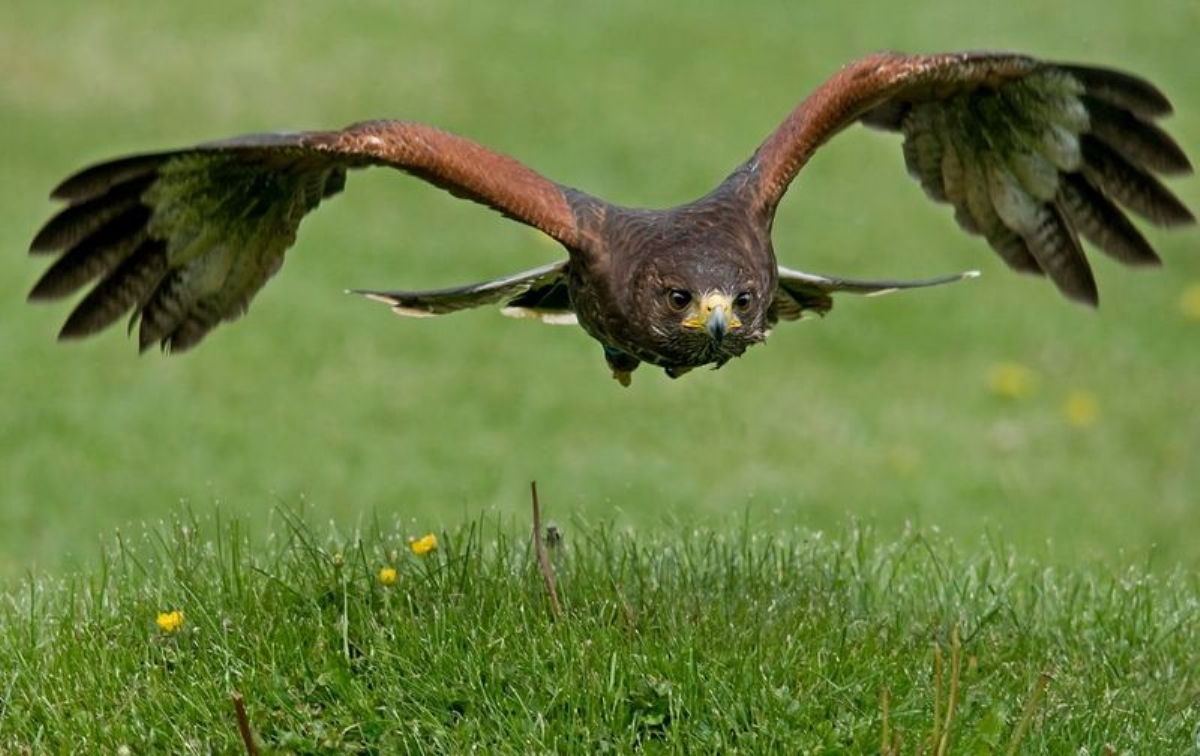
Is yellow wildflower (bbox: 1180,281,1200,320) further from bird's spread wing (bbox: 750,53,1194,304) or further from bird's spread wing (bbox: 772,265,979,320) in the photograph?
bird's spread wing (bbox: 772,265,979,320)

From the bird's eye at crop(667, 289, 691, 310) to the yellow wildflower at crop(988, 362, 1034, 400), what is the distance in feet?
21.7

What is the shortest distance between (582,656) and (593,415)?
677 centimetres

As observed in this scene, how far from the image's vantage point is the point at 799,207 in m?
15.3

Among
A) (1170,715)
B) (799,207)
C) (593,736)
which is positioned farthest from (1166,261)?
(593,736)

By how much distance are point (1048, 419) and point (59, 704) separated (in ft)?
26.7

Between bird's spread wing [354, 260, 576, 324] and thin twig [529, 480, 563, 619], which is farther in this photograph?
bird's spread wing [354, 260, 576, 324]

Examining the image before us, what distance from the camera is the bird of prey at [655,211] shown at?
609 cm

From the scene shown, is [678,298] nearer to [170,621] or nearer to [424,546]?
[424,546]

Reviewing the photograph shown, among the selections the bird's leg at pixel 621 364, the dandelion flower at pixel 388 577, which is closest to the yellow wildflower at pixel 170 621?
the dandelion flower at pixel 388 577

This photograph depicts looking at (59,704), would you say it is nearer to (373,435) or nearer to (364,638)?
(364,638)

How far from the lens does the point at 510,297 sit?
22.3 feet

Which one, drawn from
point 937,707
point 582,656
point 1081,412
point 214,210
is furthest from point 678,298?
point 1081,412

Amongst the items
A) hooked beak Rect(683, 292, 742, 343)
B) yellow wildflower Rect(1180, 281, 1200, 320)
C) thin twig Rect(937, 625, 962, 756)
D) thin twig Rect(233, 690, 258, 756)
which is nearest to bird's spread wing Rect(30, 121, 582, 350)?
hooked beak Rect(683, 292, 742, 343)

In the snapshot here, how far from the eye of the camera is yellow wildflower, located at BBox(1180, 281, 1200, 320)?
13.5 meters
